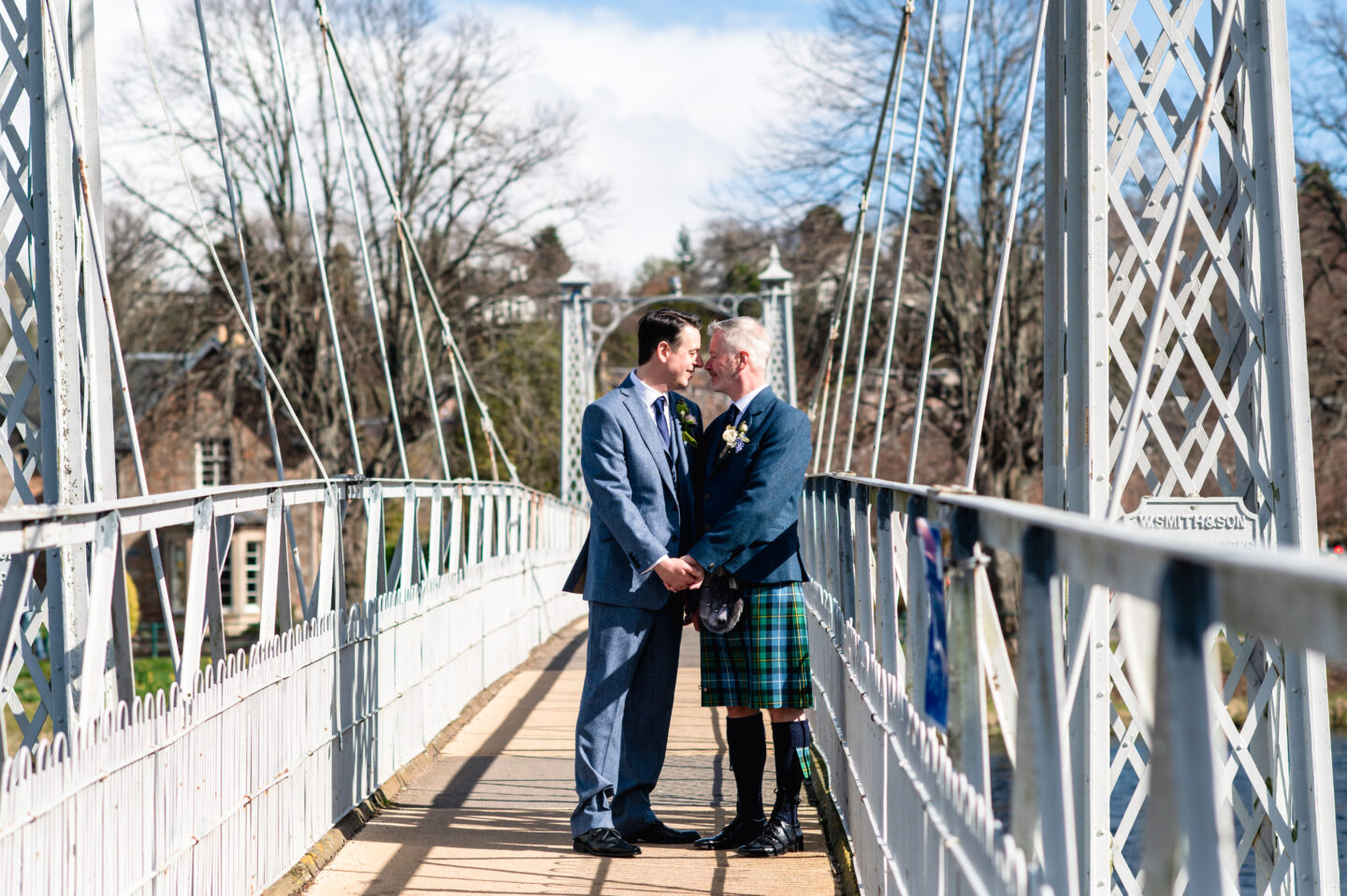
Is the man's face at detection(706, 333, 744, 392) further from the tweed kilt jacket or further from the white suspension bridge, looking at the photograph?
the white suspension bridge

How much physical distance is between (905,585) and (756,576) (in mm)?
1102

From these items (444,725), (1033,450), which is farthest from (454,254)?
(444,725)

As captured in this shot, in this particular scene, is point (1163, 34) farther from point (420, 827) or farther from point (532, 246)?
point (532, 246)

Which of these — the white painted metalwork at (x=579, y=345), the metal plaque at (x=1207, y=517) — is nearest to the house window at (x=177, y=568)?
the white painted metalwork at (x=579, y=345)

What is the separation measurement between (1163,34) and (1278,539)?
171cm

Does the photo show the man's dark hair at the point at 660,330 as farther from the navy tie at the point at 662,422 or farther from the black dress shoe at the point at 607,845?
the black dress shoe at the point at 607,845

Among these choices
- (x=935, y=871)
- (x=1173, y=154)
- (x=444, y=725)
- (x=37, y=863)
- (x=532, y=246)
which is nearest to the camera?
(x=37, y=863)

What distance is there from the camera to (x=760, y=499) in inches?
172

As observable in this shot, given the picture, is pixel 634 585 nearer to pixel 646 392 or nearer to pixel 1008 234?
pixel 646 392

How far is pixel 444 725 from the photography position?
7156 mm

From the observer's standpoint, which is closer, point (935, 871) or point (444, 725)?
point (935, 871)

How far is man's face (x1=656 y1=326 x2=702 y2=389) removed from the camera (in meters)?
4.70

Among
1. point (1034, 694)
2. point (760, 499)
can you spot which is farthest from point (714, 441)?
point (1034, 694)

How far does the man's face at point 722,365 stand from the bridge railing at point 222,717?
4.38 ft
